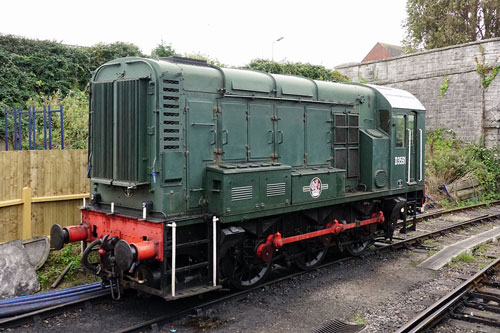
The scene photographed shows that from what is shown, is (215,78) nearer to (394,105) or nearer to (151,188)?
(151,188)

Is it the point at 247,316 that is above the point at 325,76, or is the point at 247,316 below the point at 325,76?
below

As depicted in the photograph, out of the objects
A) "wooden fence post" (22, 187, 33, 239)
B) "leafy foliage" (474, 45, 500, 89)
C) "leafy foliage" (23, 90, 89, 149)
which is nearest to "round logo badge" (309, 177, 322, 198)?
"wooden fence post" (22, 187, 33, 239)

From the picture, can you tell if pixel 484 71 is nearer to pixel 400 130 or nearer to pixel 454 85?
pixel 454 85

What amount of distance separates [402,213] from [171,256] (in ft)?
21.6

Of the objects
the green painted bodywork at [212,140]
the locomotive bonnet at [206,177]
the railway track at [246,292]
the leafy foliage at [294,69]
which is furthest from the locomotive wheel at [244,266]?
the leafy foliage at [294,69]

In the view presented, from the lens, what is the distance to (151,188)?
6.26m

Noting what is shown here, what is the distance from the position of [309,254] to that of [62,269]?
451 cm

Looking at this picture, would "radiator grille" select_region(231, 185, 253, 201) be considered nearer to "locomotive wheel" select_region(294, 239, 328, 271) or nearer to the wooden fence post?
"locomotive wheel" select_region(294, 239, 328, 271)

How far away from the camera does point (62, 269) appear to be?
790 cm

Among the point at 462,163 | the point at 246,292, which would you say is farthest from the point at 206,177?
the point at 462,163

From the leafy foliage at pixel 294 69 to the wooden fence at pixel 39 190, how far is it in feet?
41.8

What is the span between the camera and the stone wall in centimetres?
2033

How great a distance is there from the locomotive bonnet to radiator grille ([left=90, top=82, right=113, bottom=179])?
0.07 ft

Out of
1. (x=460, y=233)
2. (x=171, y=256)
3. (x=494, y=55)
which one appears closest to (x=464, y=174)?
(x=494, y=55)
